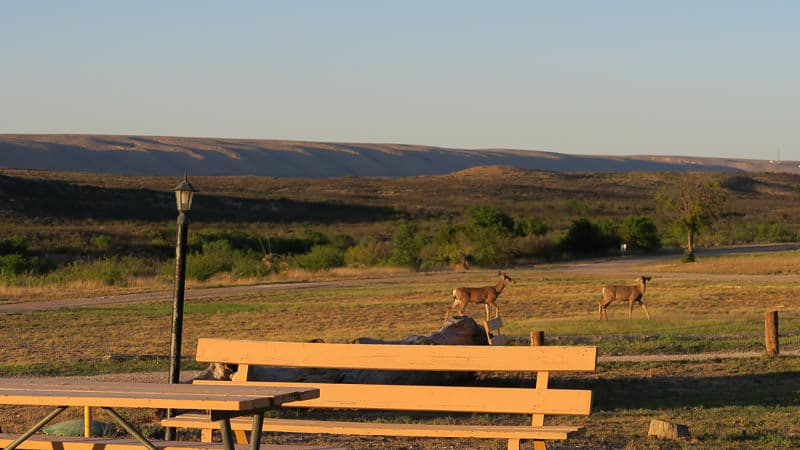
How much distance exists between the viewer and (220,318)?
27.8 metres

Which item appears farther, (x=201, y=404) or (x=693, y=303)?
(x=693, y=303)

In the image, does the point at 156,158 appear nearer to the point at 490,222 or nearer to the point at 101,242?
the point at 101,242

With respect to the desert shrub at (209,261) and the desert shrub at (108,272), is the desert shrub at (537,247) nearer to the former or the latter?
the desert shrub at (209,261)

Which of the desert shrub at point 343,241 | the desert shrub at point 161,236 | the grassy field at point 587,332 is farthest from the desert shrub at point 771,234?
the desert shrub at point 161,236

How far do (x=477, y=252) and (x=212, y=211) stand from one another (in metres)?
42.4

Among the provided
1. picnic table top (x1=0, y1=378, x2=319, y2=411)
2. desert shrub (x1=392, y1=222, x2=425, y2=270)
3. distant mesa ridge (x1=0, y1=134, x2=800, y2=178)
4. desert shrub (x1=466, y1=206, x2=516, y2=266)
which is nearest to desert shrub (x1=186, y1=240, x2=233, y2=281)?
desert shrub (x1=392, y1=222, x2=425, y2=270)

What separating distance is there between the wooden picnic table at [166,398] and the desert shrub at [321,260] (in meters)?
41.4

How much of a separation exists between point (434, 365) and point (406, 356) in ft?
0.78

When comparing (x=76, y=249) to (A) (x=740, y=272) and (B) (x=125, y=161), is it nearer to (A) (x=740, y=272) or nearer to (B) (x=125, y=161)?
(A) (x=740, y=272)

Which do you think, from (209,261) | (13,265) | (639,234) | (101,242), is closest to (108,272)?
(209,261)

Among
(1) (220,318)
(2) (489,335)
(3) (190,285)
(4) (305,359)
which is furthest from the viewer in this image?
(3) (190,285)

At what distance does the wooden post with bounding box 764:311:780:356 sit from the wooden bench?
9.10 metres

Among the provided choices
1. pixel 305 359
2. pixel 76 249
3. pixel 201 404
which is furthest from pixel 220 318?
pixel 76 249

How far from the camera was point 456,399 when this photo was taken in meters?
8.47
